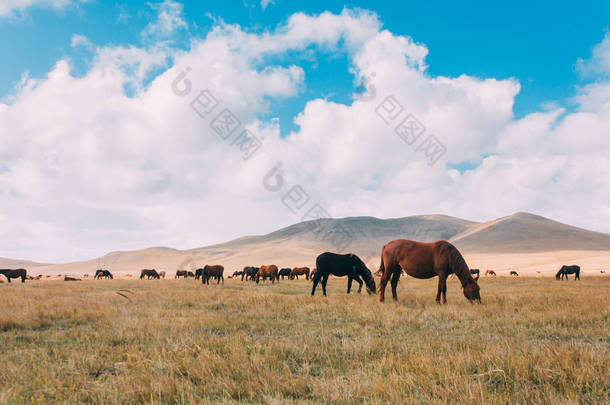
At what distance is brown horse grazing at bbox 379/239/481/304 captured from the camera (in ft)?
41.4

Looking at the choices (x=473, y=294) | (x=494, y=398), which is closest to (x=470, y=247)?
(x=473, y=294)

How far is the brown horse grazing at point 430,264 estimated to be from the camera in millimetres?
12609

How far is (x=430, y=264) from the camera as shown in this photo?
515 inches

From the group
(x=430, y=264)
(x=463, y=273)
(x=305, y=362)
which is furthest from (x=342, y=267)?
(x=305, y=362)

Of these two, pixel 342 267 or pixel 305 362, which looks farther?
pixel 342 267

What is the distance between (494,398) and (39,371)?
225 inches

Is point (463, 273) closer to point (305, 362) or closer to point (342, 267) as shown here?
point (342, 267)

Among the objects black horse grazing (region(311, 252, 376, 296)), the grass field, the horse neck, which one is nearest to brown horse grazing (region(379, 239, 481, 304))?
the horse neck

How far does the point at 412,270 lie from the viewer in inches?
519

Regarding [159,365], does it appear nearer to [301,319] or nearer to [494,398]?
[494,398]

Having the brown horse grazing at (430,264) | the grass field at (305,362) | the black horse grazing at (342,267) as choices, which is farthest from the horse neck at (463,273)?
the black horse grazing at (342,267)

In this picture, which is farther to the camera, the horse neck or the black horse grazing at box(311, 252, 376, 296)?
the black horse grazing at box(311, 252, 376, 296)

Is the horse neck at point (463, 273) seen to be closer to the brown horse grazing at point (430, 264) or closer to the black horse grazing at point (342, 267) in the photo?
the brown horse grazing at point (430, 264)

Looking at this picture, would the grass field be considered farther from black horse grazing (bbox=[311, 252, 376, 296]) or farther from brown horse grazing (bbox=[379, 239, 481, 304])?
black horse grazing (bbox=[311, 252, 376, 296])
